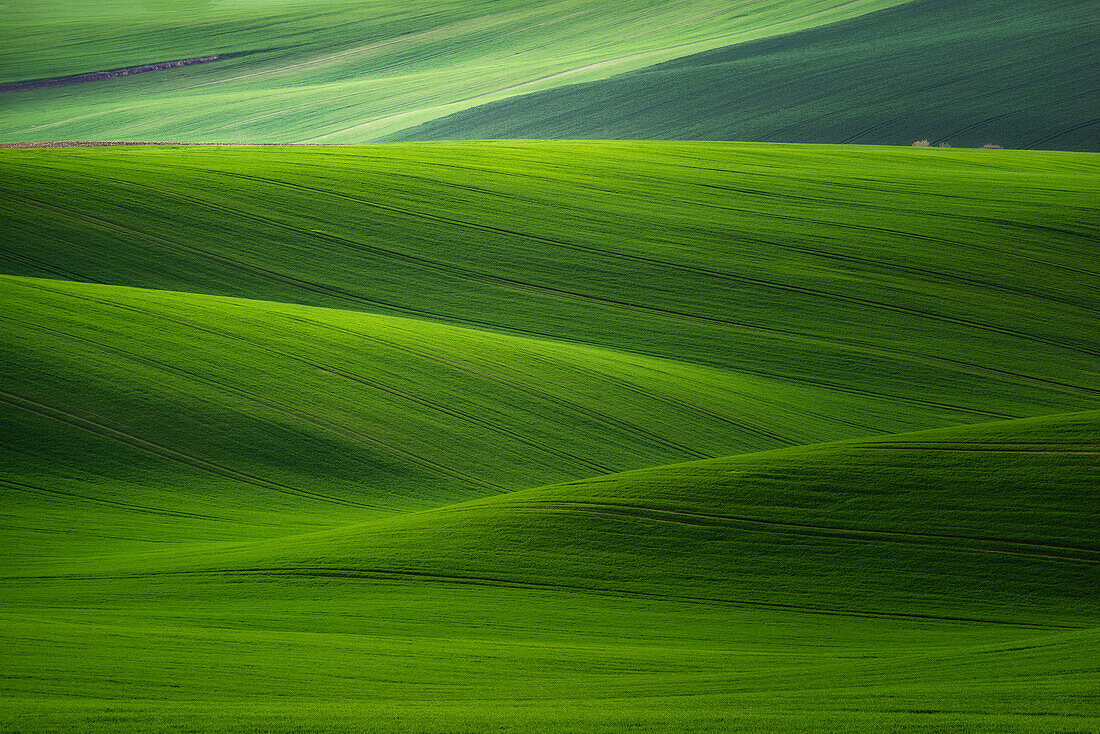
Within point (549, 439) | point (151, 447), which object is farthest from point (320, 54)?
point (549, 439)

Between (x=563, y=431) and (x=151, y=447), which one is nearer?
(x=151, y=447)

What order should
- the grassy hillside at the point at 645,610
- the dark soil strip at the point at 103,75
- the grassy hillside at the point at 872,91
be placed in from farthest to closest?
the dark soil strip at the point at 103,75
the grassy hillside at the point at 872,91
the grassy hillside at the point at 645,610

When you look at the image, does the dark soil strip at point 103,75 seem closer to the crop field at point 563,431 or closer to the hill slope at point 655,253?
the crop field at point 563,431

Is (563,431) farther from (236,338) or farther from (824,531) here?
(236,338)

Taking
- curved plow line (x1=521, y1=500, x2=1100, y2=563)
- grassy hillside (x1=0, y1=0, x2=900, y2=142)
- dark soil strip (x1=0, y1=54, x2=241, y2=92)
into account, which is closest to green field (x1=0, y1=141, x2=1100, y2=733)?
curved plow line (x1=521, y1=500, x2=1100, y2=563)

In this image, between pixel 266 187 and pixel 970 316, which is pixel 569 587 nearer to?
pixel 970 316

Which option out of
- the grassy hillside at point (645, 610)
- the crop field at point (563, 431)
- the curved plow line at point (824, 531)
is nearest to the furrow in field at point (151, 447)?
the crop field at point (563, 431)

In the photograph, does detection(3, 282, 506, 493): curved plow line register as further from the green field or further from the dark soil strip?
the dark soil strip
